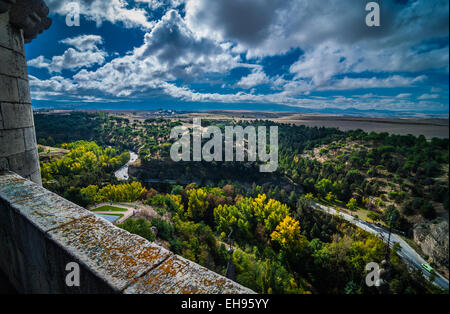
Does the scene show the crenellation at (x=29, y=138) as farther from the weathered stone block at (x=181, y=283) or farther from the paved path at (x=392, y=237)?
the paved path at (x=392, y=237)

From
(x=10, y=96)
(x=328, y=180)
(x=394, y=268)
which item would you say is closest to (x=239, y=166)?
(x=328, y=180)

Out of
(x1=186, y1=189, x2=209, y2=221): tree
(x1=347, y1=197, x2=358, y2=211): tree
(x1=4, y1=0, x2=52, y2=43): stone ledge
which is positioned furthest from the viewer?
(x1=186, y1=189, x2=209, y2=221): tree

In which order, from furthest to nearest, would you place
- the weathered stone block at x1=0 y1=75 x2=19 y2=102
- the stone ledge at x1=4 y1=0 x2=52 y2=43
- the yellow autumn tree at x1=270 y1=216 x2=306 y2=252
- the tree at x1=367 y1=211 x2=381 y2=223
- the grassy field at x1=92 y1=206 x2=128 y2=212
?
1. the tree at x1=367 y1=211 x2=381 y2=223
2. the grassy field at x1=92 y1=206 x2=128 y2=212
3. the yellow autumn tree at x1=270 y1=216 x2=306 y2=252
4. the stone ledge at x1=4 y1=0 x2=52 y2=43
5. the weathered stone block at x1=0 y1=75 x2=19 y2=102

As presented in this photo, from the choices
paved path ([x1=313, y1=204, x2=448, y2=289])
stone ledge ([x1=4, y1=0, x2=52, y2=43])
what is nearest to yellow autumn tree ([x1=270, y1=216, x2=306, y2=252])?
paved path ([x1=313, y1=204, x2=448, y2=289])

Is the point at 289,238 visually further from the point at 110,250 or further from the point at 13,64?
the point at 13,64

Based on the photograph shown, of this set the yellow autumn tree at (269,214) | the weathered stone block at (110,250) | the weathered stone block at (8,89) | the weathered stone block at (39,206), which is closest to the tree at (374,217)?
the yellow autumn tree at (269,214)

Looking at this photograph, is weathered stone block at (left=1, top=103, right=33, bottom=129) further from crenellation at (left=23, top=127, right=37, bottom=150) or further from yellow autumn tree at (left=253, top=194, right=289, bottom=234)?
yellow autumn tree at (left=253, top=194, right=289, bottom=234)
